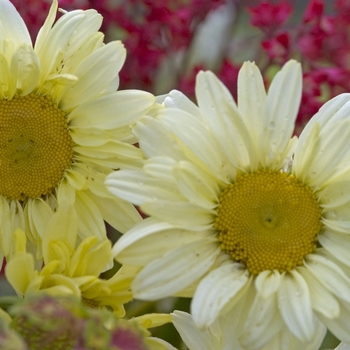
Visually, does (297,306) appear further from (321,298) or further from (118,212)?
(118,212)

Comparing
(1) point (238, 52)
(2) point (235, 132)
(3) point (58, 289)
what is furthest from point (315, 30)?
(3) point (58, 289)

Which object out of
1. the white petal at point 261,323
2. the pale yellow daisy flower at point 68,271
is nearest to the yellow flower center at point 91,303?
the pale yellow daisy flower at point 68,271

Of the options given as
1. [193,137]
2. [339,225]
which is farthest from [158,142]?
[339,225]

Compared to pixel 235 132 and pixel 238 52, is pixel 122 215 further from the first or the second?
pixel 238 52

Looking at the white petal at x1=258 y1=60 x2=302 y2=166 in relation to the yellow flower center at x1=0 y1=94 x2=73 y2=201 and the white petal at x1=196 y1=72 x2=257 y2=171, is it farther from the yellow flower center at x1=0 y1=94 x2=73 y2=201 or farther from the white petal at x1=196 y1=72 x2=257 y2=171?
the yellow flower center at x1=0 y1=94 x2=73 y2=201

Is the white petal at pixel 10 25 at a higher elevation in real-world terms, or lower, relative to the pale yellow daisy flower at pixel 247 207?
higher

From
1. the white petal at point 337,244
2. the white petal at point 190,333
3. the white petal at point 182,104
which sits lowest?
the white petal at point 190,333

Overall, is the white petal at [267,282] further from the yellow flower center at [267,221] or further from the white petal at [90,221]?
the white petal at [90,221]
